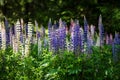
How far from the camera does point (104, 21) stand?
45.4 ft

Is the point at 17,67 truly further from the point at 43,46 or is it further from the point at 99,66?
the point at 99,66

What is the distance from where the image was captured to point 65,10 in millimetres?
14430

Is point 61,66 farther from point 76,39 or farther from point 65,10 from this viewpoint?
point 65,10

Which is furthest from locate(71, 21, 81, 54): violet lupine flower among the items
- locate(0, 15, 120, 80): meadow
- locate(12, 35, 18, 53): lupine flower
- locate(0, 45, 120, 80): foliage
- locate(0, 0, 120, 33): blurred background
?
locate(0, 0, 120, 33): blurred background

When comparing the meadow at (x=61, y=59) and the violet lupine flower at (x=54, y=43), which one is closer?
the meadow at (x=61, y=59)

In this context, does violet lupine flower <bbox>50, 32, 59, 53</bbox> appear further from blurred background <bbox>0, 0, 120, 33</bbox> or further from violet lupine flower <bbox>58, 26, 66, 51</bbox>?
blurred background <bbox>0, 0, 120, 33</bbox>

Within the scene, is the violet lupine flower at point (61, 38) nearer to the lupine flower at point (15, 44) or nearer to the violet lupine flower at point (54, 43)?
the violet lupine flower at point (54, 43)

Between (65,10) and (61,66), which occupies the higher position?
(65,10)

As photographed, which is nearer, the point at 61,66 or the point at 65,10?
the point at 61,66

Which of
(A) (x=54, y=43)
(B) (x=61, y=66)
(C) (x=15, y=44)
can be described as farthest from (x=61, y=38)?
(C) (x=15, y=44)

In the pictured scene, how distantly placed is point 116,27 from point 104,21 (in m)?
0.59

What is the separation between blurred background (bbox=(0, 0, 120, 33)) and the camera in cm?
1370

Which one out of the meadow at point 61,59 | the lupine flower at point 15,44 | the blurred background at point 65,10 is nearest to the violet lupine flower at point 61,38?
the meadow at point 61,59

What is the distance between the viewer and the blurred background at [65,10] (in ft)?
45.0
